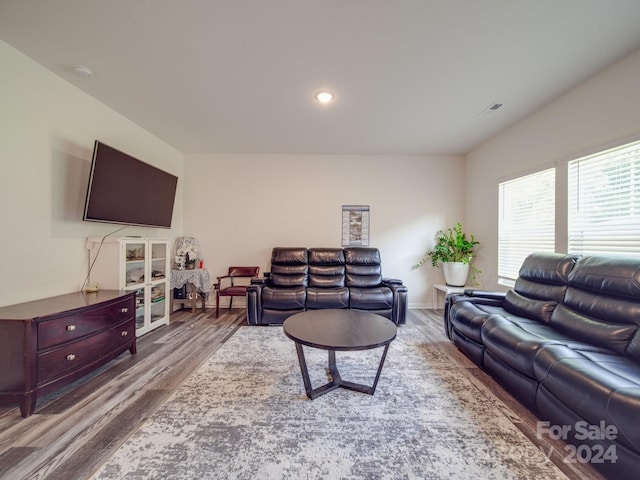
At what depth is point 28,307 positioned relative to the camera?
6.31 ft

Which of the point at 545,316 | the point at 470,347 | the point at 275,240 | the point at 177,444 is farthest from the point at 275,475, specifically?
the point at 275,240

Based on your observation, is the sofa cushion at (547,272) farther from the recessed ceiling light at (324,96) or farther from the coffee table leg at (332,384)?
the recessed ceiling light at (324,96)

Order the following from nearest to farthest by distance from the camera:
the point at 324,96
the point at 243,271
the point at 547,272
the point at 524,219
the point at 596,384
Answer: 1. the point at 596,384
2. the point at 547,272
3. the point at 324,96
4. the point at 524,219
5. the point at 243,271

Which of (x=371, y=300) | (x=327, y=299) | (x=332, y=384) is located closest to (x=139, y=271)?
(x=327, y=299)

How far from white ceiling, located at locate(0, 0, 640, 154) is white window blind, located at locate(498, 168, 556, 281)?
86cm

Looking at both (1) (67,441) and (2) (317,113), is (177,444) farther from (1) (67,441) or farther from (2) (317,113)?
(2) (317,113)

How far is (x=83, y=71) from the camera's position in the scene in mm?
2215

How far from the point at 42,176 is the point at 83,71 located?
1.02 m

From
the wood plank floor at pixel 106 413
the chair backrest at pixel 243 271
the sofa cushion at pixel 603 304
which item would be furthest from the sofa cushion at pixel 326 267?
the sofa cushion at pixel 603 304

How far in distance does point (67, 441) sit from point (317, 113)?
339 cm

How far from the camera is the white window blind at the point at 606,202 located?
203 centimetres

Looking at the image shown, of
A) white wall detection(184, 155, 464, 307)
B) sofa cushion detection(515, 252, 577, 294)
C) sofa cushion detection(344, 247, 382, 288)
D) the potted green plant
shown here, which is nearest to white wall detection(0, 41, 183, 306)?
white wall detection(184, 155, 464, 307)

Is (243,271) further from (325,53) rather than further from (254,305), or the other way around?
(325,53)

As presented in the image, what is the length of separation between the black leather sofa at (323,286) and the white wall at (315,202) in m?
0.51
